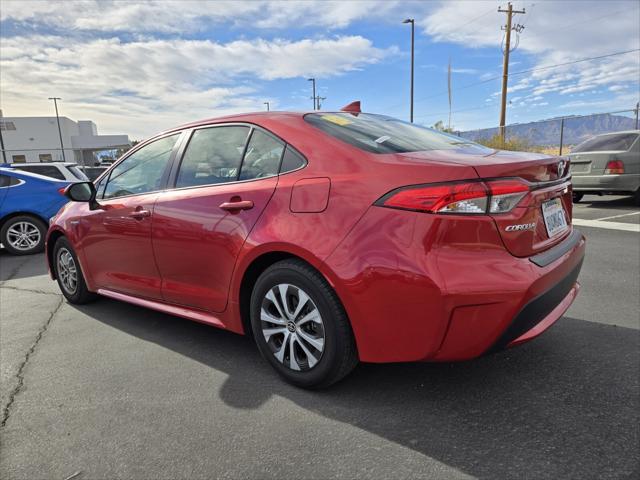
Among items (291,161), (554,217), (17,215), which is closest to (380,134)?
(291,161)

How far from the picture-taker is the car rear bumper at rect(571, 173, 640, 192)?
898 cm

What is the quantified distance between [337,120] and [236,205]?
0.81 meters

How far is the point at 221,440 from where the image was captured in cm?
217

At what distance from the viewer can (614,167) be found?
29.6 feet

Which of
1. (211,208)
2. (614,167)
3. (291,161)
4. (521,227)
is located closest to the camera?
(521,227)

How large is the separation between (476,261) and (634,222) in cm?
723

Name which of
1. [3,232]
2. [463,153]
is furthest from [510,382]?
[3,232]

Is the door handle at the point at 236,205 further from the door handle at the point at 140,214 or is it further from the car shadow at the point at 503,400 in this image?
the car shadow at the point at 503,400

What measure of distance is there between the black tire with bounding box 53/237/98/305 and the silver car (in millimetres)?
8960

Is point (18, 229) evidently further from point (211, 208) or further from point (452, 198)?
point (452, 198)

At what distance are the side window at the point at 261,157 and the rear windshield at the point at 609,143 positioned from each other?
8.98m

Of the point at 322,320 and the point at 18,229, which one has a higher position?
the point at 322,320

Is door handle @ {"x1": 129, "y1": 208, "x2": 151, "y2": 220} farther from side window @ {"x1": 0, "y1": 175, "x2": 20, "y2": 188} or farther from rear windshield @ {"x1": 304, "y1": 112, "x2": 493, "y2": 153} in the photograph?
side window @ {"x1": 0, "y1": 175, "x2": 20, "y2": 188}

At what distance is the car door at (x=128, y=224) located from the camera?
10.8 feet
